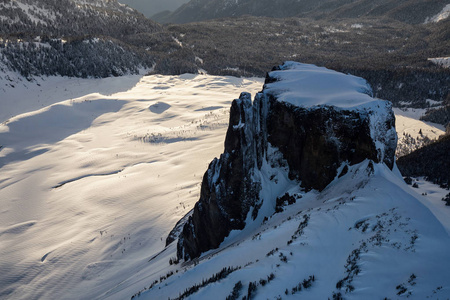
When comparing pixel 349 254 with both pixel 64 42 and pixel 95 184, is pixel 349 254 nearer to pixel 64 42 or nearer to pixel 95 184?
pixel 95 184

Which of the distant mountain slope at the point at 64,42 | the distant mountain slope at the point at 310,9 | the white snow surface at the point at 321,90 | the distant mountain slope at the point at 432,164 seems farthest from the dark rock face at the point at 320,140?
the distant mountain slope at the point at 310,9

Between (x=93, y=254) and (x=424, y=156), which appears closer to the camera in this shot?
(x=93, y=254)

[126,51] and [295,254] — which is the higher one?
[126,51]

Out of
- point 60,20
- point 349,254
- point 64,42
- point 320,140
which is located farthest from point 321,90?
point 60,20

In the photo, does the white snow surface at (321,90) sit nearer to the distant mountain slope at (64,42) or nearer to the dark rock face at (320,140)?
the dark rock face at (320,140)

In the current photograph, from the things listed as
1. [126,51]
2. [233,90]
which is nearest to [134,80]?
[126,51]

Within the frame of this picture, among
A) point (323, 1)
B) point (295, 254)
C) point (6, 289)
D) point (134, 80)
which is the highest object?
point (323, 1)

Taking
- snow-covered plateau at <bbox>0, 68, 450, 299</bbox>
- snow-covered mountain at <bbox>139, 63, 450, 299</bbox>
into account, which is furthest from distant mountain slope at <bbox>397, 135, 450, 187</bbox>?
snow-covered mountain at <bbox>139, 63, 450, 299</bbox>

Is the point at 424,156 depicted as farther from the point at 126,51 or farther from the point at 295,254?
the point at 126,51
